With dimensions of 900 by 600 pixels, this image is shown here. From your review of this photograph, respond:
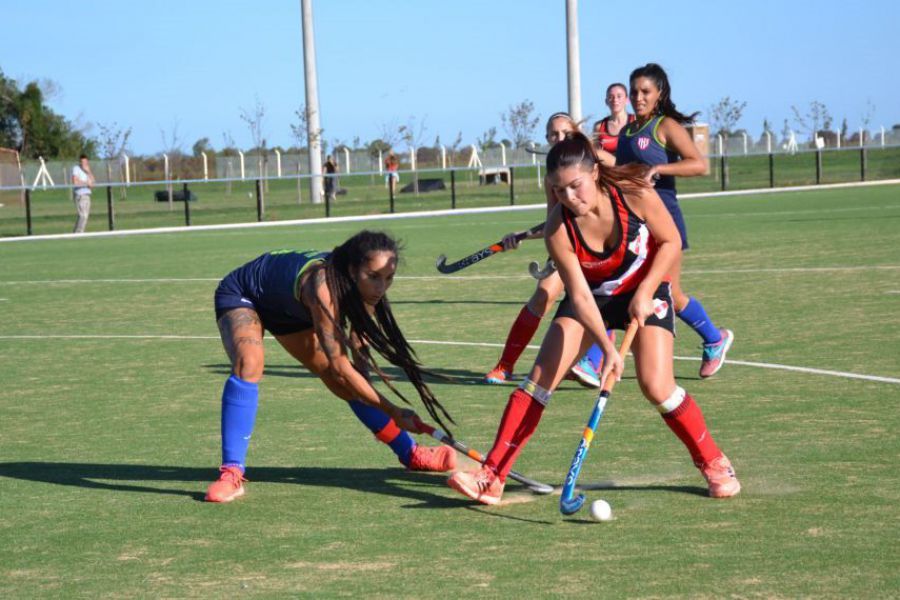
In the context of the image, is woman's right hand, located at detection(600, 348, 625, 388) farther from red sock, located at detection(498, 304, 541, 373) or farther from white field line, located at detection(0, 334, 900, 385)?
white field line, located at detection(0, 334, 900, 385)

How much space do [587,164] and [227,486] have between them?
2.15 m

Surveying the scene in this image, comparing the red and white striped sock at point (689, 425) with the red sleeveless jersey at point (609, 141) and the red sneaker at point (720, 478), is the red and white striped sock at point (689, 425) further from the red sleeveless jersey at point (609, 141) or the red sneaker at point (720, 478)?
the red sleeveless jersey at point (609, 141)

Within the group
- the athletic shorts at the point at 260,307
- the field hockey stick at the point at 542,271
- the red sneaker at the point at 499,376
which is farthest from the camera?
the red sneaker at the point at 499,376

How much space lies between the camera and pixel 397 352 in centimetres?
638

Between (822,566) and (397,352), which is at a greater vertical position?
(397,352)

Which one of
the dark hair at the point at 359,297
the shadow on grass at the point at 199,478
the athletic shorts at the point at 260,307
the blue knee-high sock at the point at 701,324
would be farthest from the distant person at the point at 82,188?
the dark hair at the point at 359,297

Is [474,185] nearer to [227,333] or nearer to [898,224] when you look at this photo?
[898,224]

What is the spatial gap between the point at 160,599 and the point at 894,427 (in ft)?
13.5

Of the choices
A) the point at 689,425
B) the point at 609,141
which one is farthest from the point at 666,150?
the point at 689,425

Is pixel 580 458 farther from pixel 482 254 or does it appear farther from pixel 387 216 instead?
pixel 387 216

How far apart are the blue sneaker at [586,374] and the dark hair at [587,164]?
9.74 ft

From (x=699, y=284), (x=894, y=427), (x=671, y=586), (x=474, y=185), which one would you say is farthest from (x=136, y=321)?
(x=474, y=185)

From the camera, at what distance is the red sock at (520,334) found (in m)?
9.12

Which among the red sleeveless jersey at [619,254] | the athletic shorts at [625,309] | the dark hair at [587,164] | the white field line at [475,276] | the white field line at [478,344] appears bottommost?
the white field line at [478,344]
